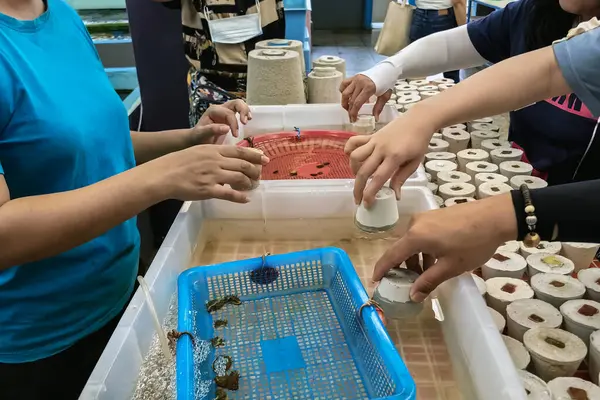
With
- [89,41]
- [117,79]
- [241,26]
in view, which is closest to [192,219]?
[89,41]

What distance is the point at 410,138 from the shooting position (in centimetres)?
86

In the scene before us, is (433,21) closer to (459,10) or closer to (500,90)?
(459,10)

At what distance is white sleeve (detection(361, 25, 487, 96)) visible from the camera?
5.07 feet

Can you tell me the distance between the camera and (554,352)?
2.68 ft

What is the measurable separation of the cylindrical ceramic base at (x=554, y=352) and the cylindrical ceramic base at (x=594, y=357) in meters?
0.01

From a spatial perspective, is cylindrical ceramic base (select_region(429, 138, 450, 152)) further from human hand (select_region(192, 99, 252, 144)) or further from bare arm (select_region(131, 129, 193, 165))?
bare arm (select_region(131, 129, 193, 165))

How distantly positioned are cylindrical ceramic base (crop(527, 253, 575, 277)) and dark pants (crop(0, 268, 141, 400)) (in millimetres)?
926

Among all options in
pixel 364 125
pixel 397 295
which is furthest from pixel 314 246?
pixel 364 125

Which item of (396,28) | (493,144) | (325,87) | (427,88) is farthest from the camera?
(396,28)

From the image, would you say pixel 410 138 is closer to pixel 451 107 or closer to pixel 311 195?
pixel 451 107

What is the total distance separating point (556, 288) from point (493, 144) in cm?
71

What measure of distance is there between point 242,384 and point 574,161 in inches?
41.6

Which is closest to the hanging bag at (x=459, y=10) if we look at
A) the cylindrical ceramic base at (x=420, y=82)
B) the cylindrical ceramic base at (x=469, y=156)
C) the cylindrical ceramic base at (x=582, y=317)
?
the cylindrical ceramic base at (x=420, y=82)

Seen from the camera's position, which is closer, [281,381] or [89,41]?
[281,381]
